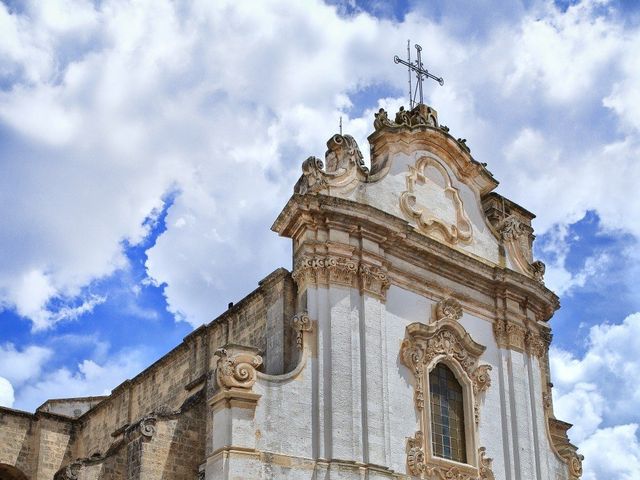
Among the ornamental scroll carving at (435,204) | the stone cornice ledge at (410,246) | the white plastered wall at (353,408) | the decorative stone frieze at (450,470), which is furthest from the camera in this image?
the ornamental scroll carving at (435,204)

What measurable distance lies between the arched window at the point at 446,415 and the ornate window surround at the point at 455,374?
0.34ft

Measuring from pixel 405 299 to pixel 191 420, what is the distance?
478cm

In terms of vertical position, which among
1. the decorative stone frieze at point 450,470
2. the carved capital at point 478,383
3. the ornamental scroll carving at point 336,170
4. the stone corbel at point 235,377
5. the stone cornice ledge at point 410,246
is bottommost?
the decorative stone frieze at point 450,470

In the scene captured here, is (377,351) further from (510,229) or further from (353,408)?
(510,229)

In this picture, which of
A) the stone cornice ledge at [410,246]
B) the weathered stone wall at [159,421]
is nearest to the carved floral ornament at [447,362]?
the stone cornice ledge at [410,246]

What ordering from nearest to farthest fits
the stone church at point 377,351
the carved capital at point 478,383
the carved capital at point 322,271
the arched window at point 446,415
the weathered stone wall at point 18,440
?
the stone church at point 377,351, the carved capital at point 322,271, the arched window at point 446,415, the carved capital at point 478,383, the weathered stone wall at point 18,440

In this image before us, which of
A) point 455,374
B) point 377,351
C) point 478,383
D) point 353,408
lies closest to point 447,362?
point 455,374

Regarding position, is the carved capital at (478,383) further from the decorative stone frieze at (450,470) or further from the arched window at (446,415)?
the decorative stone frieze at (450,470)

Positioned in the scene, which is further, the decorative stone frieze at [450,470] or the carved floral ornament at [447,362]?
the carved floral ornament at [447,362]

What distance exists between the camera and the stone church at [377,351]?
1684cm

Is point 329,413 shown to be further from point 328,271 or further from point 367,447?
point 328,271

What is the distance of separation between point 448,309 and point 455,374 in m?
1.32

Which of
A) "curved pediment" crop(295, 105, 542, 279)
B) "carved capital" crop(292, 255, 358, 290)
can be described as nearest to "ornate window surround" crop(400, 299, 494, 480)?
"carved capital" crop(292, 255, 358, 290)

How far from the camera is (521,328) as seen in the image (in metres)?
21.5
